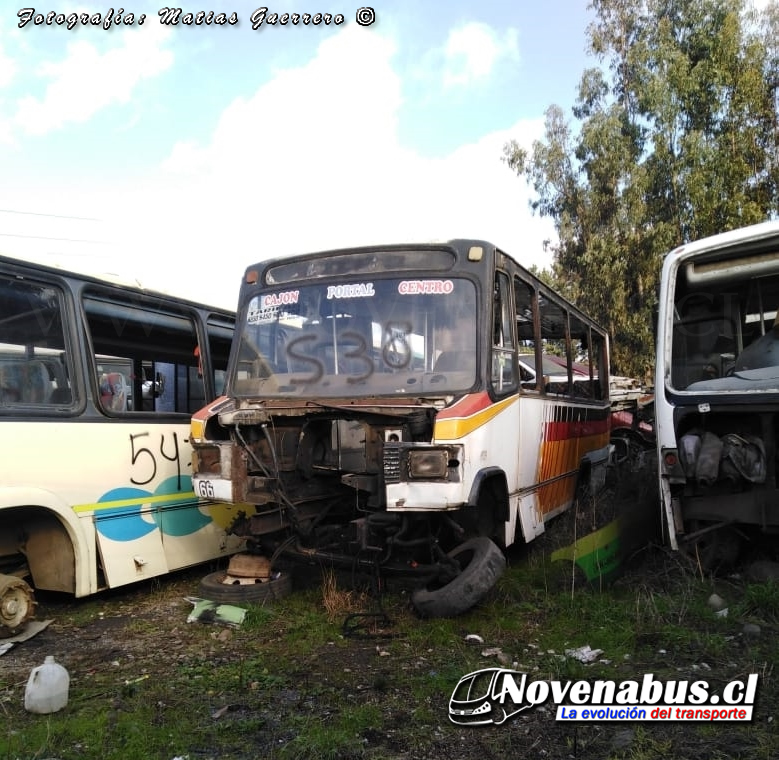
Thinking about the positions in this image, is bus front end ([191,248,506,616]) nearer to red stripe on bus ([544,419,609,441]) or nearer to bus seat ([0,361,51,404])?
bus seat ([0,361,51,404])

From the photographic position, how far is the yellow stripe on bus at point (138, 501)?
5.23 meters

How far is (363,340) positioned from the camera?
5.53 metres

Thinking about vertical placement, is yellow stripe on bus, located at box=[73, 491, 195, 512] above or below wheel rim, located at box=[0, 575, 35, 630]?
above

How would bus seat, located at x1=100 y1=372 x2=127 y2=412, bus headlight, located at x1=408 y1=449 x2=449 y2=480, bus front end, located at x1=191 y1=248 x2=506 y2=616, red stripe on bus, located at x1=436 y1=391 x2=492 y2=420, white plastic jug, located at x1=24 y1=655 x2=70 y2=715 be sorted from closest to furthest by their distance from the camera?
white plastic jug, located at x1=24 y1=655 x2=70 y2=715 < bus headlight, located at x1=408 y1=449 x2=449 y2=480 < red stripe on bus, located at x1=436 y1=391 x2=492 y2=420 < bus front end, located at x1=191 y1=248 x2=506 y2=616 < bus seat, located at x1=100 y1=372 x2=127 y2=412

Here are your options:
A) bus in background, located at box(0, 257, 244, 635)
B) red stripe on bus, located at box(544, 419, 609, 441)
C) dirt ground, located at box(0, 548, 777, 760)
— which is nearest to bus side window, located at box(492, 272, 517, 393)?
red stripe on bus, located at box(544, 419, 609, 441)

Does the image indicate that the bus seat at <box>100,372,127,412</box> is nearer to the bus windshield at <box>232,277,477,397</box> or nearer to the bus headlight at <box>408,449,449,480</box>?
the bus windshield at <box>232,277,477,397</box>

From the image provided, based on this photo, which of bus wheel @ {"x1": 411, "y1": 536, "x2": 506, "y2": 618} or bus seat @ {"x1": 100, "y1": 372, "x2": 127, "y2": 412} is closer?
bus wheel @ {"x1": 411, "y1": 536, "x2": 506, "y2": 618}

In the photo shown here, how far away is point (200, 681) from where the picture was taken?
4.03 meters

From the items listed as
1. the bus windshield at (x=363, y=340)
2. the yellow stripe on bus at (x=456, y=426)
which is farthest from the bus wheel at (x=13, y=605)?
the yellow stripe on bus at (x=456, y=426)

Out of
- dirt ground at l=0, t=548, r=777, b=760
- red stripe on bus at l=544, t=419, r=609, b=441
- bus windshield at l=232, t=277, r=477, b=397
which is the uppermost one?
bus windshield at l=232, t=277, r=477, b=397

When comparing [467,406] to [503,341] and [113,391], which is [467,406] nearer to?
[503,341]

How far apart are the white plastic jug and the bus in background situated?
49.4 inches

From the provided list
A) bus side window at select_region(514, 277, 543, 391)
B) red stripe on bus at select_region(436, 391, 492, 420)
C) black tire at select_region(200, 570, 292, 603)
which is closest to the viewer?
red stripe on bus at select_region(436, 391, 492, 420)

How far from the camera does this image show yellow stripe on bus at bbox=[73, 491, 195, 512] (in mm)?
5234
